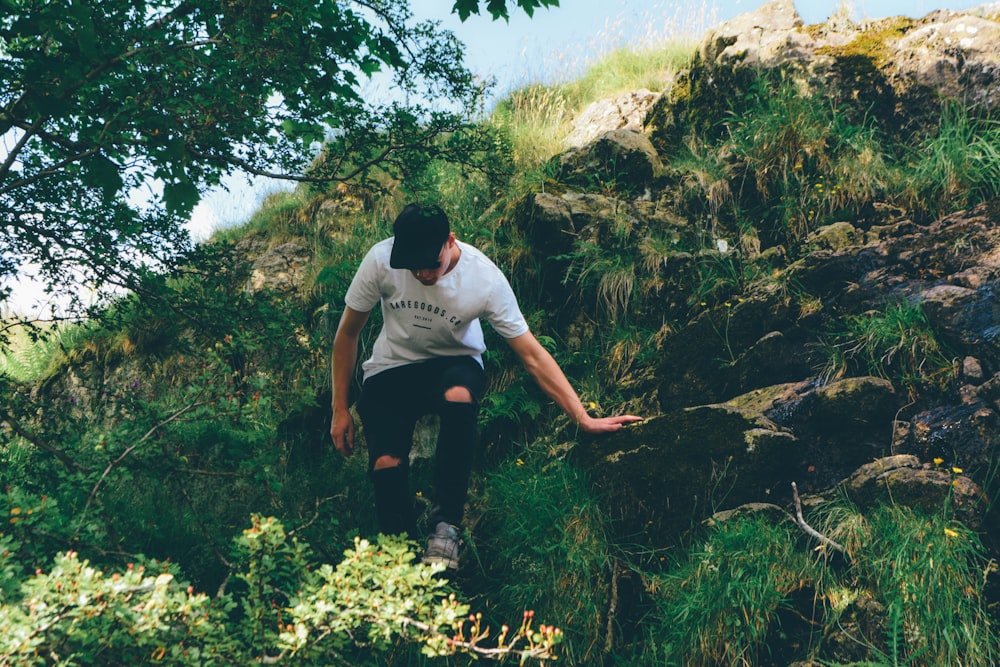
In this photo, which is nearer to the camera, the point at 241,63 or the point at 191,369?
the point at 241,63

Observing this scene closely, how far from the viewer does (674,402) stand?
4.98 meters

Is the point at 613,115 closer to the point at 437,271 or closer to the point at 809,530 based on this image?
the point at 437,271

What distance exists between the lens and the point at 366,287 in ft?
13.8

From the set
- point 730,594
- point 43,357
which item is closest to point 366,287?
point 730,594

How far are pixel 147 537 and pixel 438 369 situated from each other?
2213 millimetres

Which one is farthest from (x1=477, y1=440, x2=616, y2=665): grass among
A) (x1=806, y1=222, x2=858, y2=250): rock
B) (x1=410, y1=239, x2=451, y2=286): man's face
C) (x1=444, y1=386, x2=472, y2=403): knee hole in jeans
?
(x1=806, y1=222, x2=858, y2=250): rock

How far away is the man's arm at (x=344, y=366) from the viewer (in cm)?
430

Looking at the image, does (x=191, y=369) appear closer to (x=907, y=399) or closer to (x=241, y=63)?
(x=241, y=63)

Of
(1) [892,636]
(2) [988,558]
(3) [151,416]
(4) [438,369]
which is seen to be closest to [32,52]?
(3) [151,416]

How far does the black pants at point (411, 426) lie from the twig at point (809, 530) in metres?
1.71

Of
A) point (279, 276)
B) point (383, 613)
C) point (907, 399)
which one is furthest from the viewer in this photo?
point (279, 276)

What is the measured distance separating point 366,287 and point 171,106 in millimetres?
1356

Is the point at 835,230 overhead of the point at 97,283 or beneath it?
beneath

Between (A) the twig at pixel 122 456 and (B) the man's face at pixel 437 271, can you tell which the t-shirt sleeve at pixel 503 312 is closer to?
(B) the man's face at pixel 437 271
